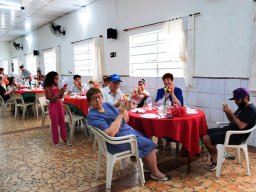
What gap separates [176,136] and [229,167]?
0.94m

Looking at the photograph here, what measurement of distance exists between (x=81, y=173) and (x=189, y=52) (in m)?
2.76

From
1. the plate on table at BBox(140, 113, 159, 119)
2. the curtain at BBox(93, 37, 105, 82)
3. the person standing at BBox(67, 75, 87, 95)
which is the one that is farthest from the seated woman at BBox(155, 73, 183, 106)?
the curtain at BBox(93, 37, 105, 82)

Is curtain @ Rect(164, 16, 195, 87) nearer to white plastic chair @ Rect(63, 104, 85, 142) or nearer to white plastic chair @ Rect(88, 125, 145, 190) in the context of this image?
A: white plastic chair @ Rect(63, 104, 85, 142)

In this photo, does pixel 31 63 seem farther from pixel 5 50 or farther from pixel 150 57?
pixel 150 57

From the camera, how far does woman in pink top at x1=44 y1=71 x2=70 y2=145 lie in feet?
12.0

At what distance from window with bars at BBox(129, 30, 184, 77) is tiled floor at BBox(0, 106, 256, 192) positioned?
6.35ft

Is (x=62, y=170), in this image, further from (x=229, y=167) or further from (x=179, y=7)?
(x=179, y=7)

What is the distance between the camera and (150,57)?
5008mm

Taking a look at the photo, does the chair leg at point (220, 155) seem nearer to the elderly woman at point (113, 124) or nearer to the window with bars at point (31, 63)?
the elderly woman at point (113, 124)

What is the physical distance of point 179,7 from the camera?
13.7 ft

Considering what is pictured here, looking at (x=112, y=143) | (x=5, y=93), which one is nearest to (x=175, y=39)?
(x=112, y=143)

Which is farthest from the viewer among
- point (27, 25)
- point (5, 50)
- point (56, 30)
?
point (5, 50)

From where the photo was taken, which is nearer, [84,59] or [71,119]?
[71,119]

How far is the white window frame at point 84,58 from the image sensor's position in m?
6.74
